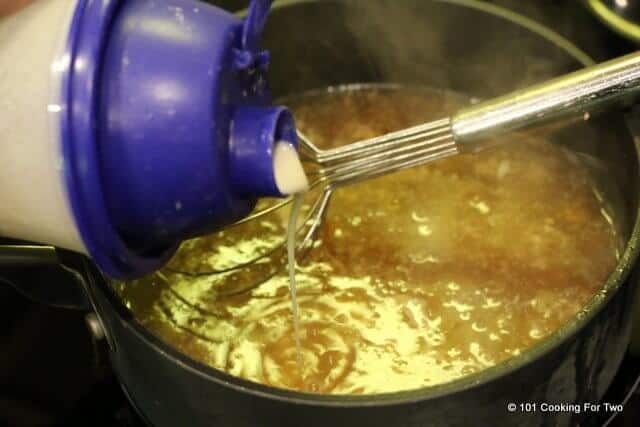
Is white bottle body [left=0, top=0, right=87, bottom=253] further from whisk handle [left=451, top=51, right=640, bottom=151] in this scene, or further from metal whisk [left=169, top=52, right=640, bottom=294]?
whisk handle [left=451, top=51, right=640, bottom=151]

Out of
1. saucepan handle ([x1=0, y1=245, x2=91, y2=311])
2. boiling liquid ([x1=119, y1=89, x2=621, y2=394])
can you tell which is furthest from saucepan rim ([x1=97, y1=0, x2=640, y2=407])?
boiling liquid ([x1=119, y1=89, x2=621, y2=394])

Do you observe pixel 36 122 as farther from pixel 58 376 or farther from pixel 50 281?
pixel 58 376

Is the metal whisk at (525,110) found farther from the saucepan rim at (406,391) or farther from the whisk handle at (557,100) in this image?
the saucepan rim at (406,391)

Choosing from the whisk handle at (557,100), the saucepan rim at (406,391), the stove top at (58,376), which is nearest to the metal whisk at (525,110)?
the whisk handle at (557,100)

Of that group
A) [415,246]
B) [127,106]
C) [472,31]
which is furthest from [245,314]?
[472,31]

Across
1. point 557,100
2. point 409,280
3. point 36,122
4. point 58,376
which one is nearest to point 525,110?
point 557,100

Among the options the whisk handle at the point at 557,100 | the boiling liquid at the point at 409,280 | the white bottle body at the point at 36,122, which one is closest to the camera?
the white bottle body at the point at 36,122

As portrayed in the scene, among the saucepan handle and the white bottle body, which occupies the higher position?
the white bottle body
